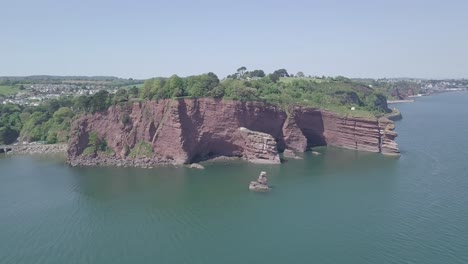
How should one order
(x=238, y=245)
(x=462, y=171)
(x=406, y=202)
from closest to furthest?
1. (x=238, y=245)
2. (x=406, y=202)
3. (x=462, y=171)

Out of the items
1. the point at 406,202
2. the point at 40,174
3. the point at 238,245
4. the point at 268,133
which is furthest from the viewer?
the point at 268,133

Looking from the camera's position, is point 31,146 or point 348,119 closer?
point 348,119

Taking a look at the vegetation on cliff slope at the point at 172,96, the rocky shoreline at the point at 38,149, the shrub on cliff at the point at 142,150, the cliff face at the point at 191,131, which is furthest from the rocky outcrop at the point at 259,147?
the rocky shoreline at the point at 38,149

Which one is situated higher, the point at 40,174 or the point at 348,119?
the point at 348,119

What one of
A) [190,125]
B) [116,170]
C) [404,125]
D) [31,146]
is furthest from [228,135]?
[404,125]

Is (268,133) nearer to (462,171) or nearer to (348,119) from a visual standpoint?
(348,119)

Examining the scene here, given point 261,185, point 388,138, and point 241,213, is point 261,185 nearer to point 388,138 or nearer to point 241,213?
point 241,213
